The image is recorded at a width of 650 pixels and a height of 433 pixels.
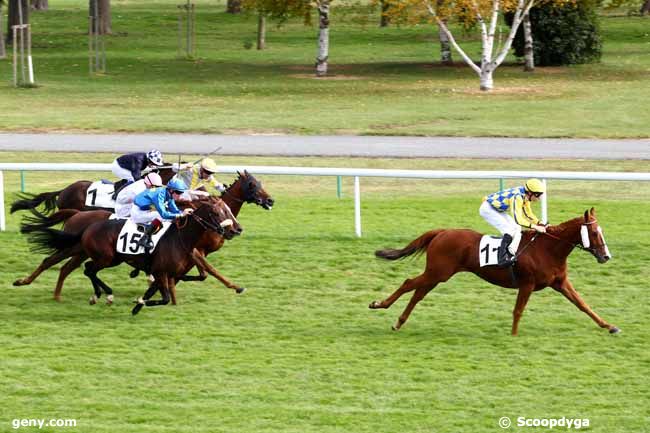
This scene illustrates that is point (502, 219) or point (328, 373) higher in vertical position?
point (502, 219)

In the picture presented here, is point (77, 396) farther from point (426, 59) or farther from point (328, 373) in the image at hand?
point (426, 59)

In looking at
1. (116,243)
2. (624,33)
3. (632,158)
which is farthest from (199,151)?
(624,33)

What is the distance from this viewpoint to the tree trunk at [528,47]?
32469mm

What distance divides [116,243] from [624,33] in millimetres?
33429

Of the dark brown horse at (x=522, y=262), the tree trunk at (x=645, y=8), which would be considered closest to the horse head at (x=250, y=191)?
the dark brown horse at (x=522, y=262)

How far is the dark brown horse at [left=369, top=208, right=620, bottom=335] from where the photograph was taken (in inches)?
376

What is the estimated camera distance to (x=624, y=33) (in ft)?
135

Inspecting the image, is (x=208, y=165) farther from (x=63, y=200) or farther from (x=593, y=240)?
(x=593, y=240)

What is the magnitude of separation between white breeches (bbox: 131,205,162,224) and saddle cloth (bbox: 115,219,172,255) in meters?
0.06

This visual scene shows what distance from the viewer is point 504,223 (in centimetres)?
984

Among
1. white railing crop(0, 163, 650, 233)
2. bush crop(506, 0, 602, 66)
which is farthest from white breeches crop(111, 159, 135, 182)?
bush crop(506, 0, 602, 66)

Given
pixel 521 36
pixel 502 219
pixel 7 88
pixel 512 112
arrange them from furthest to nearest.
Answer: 1. pixel 521 36
2. pixel 7 88
3. pixel 512 112
4. pixel 502 219

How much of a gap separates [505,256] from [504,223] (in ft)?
1.21

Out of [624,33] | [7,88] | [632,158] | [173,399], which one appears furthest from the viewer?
[624,33]
